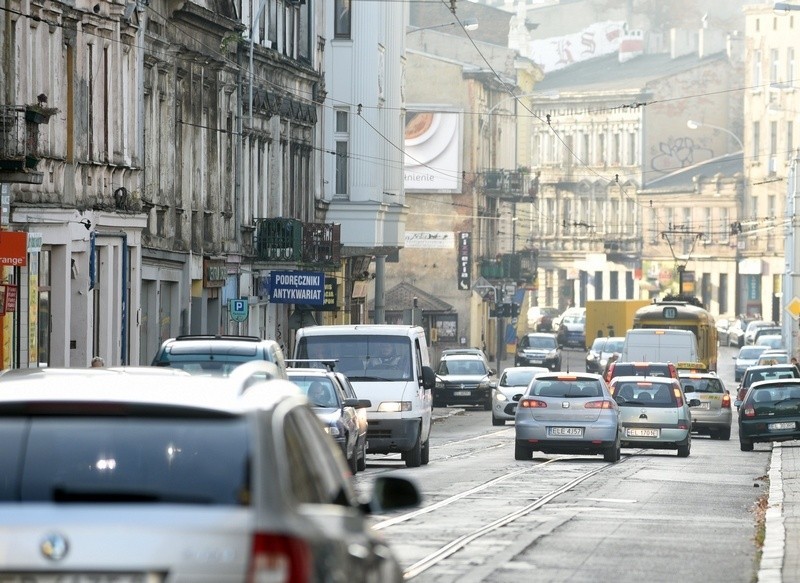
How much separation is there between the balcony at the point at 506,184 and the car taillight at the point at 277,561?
3540 inches

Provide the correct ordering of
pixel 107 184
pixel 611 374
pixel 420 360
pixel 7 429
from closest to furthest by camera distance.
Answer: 1. pixel 7 429
2. pixel 420 360
3. pixel 107 184
4. pixel 611 374

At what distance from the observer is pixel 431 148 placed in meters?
92.7

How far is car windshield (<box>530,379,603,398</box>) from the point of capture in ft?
103

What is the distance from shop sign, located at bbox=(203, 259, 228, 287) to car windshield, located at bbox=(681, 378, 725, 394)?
10237mm

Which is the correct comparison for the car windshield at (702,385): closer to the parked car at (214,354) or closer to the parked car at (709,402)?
the parked car at (709,402)

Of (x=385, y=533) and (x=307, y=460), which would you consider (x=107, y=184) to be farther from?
(x=307, y=460)

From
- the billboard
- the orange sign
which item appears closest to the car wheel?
the orange sign

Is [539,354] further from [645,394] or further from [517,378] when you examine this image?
[645,394]

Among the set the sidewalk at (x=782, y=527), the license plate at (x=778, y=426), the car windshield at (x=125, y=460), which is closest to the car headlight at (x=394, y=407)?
the sidewalk at (x=782, y=527)

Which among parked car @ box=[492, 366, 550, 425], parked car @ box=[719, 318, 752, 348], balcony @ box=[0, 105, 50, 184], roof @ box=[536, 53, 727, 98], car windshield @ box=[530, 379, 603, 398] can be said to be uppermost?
roof @ box=[536, 53, 727, 98]

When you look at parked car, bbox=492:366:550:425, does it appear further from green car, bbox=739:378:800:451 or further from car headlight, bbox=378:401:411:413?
car headlight, bbox=378:401:411:413

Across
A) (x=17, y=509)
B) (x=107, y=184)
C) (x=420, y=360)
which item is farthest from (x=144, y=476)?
(x=107, y=184)

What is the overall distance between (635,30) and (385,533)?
127552 mm

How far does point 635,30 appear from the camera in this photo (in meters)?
143
